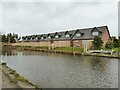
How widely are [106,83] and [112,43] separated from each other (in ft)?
113

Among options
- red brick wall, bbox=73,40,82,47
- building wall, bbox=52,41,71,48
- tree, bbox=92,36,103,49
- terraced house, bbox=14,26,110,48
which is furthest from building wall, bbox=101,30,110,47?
building wall, bbox=52,41,71,48

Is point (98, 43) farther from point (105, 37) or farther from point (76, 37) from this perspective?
point (76, 37)

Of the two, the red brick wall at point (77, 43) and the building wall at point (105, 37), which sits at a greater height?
the building wall at point (105, 37)

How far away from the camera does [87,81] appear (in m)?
13.9

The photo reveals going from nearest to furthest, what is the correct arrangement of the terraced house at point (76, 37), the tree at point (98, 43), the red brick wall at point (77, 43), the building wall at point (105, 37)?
1. the tree at point (98, 43)
2. the building wall at point (105, 37)
3. the terraced house at point (76, 37)
4. the red brick wall at point (77, 43)

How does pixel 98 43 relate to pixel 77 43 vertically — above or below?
above

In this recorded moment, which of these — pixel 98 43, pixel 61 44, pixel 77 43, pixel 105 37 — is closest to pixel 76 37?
pixel 77 43

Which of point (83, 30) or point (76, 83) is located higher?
point (83, 30)

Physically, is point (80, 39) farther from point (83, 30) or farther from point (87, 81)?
point (87, 81)

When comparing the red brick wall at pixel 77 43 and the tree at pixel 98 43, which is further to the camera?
the red brick wall at pixel 77 43

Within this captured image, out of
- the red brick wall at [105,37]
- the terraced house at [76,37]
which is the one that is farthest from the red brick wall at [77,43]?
the red brick wall at [105,37]

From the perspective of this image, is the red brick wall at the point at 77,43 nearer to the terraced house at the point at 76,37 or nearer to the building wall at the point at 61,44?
the terraced house at the point at 76,37

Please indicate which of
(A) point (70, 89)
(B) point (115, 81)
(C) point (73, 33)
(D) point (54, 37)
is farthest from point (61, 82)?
(D) point (54, 37)

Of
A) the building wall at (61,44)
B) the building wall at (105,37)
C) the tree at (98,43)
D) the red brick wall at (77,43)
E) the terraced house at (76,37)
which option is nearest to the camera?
the tree at (98,43)
